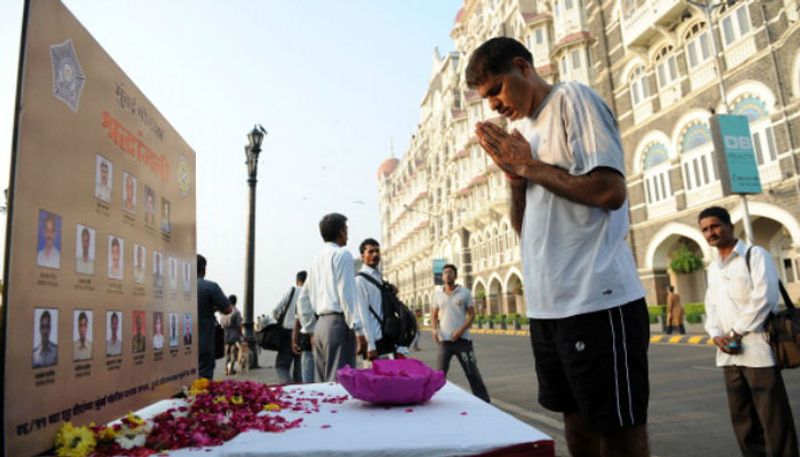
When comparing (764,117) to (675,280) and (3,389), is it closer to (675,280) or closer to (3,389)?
(675,280)

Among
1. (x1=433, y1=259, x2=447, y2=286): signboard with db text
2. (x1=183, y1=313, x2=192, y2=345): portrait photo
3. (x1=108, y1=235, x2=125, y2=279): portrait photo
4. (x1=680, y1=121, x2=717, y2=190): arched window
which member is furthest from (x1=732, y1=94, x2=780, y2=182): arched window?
(x1=433, y1=259, x2=447, y2=286): signboard with db text

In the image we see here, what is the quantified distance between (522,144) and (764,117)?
60.9 feet

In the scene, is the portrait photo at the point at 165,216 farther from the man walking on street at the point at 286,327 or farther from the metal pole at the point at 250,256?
the metal pole at the point at 250,256

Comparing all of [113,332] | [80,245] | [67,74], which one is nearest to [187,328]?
[113,332]

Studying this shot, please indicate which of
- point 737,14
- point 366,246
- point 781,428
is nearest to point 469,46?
point 737,14

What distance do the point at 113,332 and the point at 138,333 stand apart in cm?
27

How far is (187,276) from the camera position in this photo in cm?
321

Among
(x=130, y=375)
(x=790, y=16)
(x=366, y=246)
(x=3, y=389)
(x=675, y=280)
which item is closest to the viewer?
(x=3, y=389)

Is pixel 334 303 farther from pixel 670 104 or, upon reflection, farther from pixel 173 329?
pixel 670 104

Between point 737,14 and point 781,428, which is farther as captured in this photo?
point 737,14

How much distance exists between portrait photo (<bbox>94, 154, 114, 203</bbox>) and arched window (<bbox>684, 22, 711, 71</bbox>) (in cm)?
2094

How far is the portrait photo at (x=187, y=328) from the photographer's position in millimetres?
3134

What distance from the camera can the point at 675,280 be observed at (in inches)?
854

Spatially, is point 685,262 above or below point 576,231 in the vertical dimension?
above
